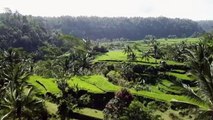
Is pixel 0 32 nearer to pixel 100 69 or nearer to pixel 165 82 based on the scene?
pixel 100 69

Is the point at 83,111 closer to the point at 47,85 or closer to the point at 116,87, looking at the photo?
the point at 47,85

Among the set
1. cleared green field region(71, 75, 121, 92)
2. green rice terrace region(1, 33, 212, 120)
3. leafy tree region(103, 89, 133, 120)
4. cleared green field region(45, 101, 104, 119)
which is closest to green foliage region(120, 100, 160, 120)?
green rice terrace region(1, 33, 212, 120)

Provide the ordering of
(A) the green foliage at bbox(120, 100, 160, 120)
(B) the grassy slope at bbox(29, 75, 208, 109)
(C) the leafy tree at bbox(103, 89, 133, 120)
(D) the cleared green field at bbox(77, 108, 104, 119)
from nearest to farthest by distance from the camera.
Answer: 1. (A) the green foliage at bbox(120, 100, 160, 120)
2. (C) the leafy tree at bbox(103, 89, 133, 120)
3. (D) the cleared green field at bbox(77, 108, 104, 119)
4. (B) the grassy slope at bbox(29, 75, 208, 109)

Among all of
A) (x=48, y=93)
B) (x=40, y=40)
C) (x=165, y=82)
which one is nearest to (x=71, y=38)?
(x=40, y=40)

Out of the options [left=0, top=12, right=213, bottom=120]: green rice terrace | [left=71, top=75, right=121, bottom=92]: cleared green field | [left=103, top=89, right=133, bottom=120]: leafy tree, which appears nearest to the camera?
[left=0, top=12, right=213, bottom=120]: green rice terrace

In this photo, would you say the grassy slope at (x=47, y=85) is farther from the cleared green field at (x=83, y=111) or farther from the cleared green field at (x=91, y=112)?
the cleared green field at (x=91, y=112)

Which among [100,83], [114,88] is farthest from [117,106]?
[100,83]

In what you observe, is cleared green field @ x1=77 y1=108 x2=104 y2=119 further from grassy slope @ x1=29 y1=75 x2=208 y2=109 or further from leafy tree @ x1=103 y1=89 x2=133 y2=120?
grassy slope @ x1=29 y1=75 x2=208 y2=109

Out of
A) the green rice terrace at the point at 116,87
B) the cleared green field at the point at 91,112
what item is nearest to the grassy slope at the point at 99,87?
the green rice terrace at the point at 116,87

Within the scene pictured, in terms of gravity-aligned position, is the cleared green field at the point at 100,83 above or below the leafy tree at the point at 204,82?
below

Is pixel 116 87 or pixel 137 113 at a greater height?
pixel 137 113

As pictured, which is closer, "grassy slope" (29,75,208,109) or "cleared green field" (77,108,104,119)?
"cleared green field" (77,108,104,119)
